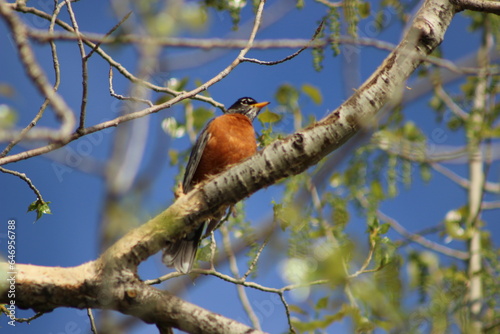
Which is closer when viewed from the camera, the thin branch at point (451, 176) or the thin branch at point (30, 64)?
the thin branch at point (30, 64)

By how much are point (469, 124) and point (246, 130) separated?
10.3 ft

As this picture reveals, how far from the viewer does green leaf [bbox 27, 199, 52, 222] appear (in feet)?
12.5

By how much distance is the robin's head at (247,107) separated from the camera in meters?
6.94

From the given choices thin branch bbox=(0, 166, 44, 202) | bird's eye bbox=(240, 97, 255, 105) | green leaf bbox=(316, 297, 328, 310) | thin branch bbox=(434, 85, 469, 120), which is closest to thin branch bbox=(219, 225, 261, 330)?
green leaf bbox=(316, 297, 328, 310)

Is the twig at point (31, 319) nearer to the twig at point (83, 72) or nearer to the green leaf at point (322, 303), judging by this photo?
the twig at point (83, 72)

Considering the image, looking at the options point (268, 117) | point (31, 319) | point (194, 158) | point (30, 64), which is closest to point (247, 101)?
point (194, 158)

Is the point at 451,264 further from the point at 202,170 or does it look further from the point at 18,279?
the point at 18,279

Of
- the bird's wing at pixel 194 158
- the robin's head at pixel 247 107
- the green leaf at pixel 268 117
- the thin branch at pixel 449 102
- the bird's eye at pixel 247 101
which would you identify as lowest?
the green leaf at pixel 268 117

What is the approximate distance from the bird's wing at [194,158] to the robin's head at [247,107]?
1.23 meters

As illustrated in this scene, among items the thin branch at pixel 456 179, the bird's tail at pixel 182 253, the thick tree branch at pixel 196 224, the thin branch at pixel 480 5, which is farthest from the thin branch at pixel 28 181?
the thin branch at pixel 456 179

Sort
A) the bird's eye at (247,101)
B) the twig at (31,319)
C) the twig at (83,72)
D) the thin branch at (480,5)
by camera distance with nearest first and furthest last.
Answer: the twig at (83,72) < the twig at (31,319) < the thin branch at (480,5) < the bird's eye at (247,101)

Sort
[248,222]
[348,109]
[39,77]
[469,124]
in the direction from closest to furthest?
1. [39,77]
2. [348,109]
3. [248,222]
4. [469,124]

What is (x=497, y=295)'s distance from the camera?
567 centimetres

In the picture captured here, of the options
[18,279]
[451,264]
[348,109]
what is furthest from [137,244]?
[451,264]
